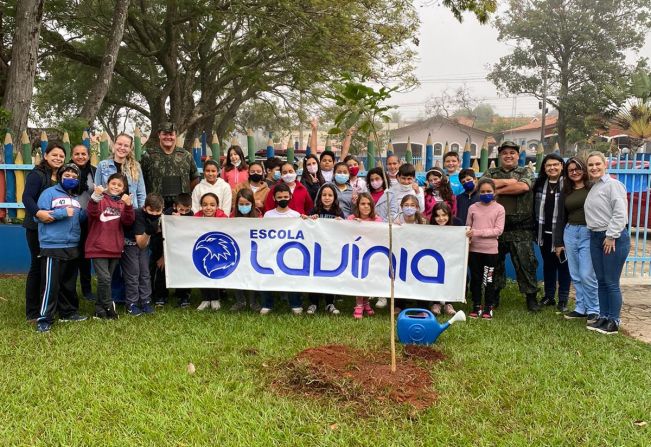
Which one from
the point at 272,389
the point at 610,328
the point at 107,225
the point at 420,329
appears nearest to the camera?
the point at 272,389

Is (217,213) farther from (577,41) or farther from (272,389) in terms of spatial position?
(577,41)

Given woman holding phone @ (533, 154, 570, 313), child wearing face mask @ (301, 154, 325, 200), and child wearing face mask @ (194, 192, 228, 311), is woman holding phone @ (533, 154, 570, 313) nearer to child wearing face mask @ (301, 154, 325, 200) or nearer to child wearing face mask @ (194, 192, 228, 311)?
child wearing face mask @ (301, 154, 325, 200)

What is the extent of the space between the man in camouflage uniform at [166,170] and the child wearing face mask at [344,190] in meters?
1.72

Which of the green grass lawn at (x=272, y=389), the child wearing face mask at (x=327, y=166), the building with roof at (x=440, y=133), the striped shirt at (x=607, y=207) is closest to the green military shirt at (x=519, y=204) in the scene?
the striped shirt at (x=607, y=207)

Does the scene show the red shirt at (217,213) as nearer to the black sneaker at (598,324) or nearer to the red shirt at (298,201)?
the red shirt at (298,201)

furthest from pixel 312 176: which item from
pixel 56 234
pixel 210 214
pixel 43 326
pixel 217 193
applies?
pixel 43 326

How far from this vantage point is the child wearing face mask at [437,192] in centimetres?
580

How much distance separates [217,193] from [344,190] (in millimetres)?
1428

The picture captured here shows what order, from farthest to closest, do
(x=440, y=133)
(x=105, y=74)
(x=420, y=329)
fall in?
(x=440, y=133), (x=105, y=74), (x=420, y=329)

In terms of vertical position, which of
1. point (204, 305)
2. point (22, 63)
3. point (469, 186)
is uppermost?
point (22, 63)

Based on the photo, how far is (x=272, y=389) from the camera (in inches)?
138

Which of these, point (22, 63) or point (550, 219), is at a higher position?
point (22, 63)

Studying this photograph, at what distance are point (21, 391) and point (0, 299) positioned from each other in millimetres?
2887

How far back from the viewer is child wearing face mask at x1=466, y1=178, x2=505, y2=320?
17.4 feet
